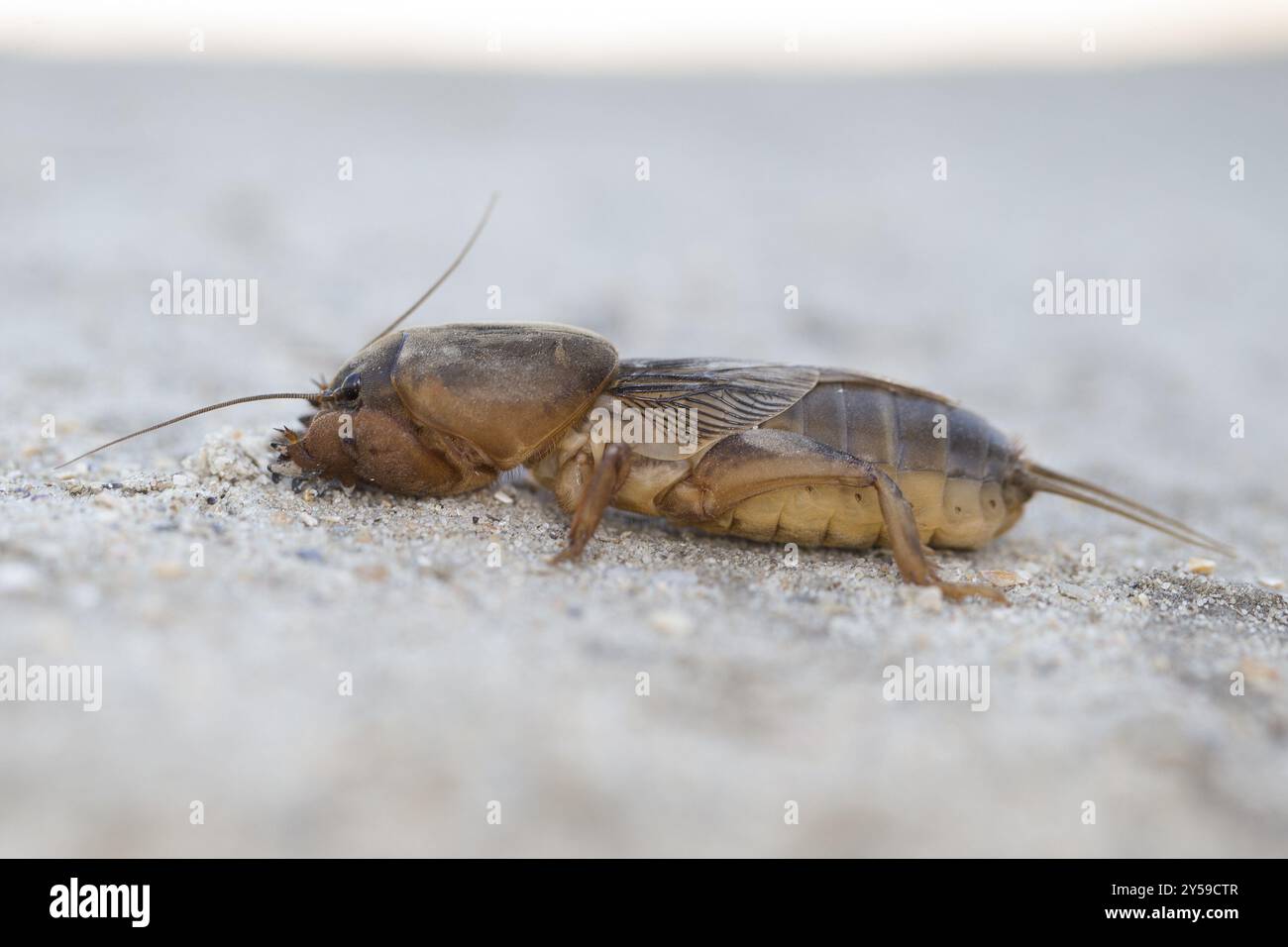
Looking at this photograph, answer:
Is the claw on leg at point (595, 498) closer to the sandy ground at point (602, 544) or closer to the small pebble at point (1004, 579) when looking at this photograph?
the sandy ground at point (602, 544)

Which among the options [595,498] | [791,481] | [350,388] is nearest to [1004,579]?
[791,481]

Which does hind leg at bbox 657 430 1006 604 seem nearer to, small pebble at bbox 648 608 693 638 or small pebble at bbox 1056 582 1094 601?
small pebble at bbox 1056 582 1094 601

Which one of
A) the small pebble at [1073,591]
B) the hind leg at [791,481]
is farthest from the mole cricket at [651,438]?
the small pebble at [1073,591]

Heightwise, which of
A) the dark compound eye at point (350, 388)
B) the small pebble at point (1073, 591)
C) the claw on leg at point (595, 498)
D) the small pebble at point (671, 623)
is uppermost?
the dark compound eye at point (350, 388)

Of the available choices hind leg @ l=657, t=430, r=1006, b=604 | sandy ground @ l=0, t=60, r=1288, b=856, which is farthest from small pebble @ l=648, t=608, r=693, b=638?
hind leg @ l=657, t=430, r=1006, b=604

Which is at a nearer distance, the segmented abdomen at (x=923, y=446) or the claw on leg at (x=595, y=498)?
the claw on leg at (x=595, y=498)

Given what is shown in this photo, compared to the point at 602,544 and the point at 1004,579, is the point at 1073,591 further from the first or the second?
the point at 602,544
